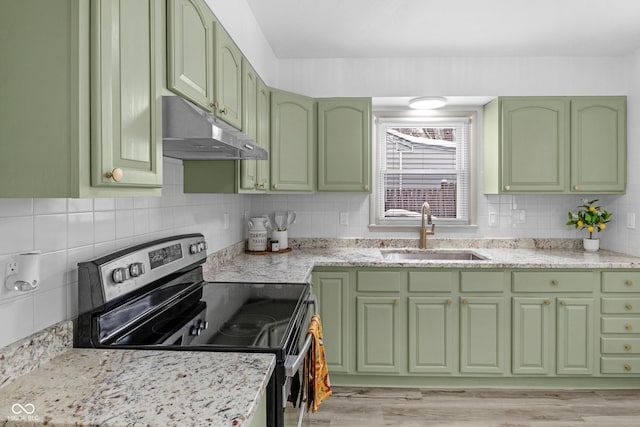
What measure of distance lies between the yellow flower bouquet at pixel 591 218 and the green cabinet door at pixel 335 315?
1.93m

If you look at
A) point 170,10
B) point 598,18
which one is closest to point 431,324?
point 598,18

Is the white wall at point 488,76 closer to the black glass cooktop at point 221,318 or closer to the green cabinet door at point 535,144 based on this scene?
the green cabinet door at point 535,144

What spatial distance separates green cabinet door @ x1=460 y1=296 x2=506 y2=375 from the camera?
2904 mm

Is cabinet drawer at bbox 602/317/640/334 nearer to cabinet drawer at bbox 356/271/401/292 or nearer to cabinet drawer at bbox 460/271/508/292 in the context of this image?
cabinet drawer at bbox 460/271/508/292

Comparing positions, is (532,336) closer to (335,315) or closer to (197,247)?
(335,315)

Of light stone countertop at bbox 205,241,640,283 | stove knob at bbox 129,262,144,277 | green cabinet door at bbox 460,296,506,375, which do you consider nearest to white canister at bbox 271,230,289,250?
light stone countertop at bbox 205,241,640,283

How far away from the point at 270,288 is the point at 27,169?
1.31m

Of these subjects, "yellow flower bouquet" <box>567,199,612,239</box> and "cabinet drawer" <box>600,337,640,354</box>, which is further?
"yellow flower bouquet" <box>567,199,612,239</box>

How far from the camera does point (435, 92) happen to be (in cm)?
339

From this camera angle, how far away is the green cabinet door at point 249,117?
7.43ft

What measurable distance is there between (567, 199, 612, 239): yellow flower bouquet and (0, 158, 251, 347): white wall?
122 inches

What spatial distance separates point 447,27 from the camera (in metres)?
2.79

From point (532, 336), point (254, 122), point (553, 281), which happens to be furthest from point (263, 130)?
point (532, 336)

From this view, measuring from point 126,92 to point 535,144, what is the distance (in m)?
3.05
